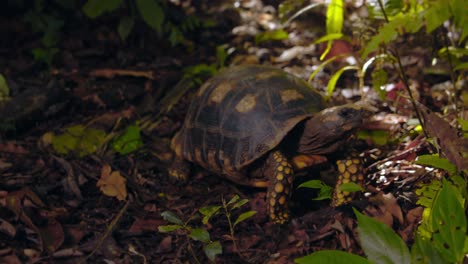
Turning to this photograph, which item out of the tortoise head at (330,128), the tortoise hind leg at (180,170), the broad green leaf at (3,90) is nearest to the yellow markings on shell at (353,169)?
the tortoise head at (330,128)

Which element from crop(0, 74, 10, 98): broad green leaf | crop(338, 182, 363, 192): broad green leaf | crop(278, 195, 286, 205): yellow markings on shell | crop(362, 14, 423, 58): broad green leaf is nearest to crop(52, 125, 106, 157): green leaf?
crop(0, 74, 10, 98): broad green leaf

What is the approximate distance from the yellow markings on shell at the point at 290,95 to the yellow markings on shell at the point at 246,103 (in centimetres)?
18

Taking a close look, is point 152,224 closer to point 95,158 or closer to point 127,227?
point 127,227

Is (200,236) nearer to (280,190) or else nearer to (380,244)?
(280,190)

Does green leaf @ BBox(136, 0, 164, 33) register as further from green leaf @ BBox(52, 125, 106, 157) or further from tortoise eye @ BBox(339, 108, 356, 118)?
tortoise eye @ BBox(339, 108, 356, 118)

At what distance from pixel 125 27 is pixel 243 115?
2.65 metres

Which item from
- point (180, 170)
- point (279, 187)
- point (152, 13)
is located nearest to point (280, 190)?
point (279, 187)

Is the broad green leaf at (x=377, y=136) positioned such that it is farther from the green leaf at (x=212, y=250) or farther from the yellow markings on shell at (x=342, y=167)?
the green leaf at (x=212, y=250)

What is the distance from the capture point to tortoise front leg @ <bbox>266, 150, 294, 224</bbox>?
344cm

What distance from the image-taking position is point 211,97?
13.3 feet

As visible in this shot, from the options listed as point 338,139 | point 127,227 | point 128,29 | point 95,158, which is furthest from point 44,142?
point 338,139

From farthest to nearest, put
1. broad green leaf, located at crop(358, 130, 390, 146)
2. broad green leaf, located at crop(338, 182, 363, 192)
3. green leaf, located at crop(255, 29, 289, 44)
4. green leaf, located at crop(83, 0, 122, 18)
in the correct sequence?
green leaf, located at crop(255, 29, 289, 44) → green leaf, located at crop(83, 0, 122, 18) → broad green leaf, located at crop(358, 130, 390, 146) → broad green leaf, located at crop(338, 182, 363, 192)

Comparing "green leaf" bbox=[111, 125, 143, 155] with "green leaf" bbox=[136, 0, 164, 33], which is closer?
"green leaf" bbox=[111, 125, 143, 155]

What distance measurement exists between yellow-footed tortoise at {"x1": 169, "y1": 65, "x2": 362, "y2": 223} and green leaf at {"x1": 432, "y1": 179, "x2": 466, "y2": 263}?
4.16ft
